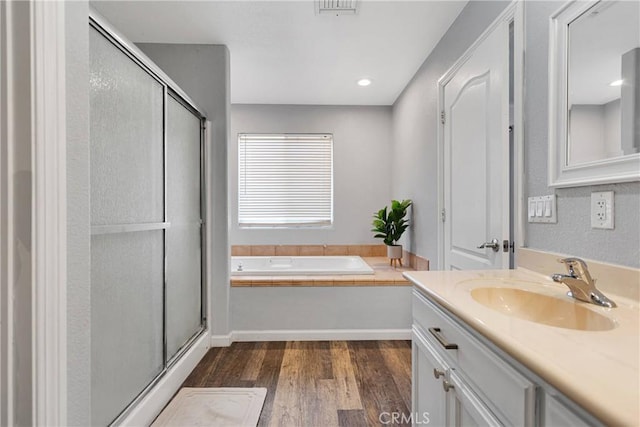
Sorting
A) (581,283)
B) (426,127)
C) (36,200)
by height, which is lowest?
(581,283)

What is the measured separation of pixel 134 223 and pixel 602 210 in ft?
6.23

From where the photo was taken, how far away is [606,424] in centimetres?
43

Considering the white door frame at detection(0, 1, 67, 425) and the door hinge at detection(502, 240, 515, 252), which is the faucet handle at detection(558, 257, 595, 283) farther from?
the white door frame at detection(0, 1, 67, 425)

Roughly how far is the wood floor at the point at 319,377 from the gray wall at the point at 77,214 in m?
1.18

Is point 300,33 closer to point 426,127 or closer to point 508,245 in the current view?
point 426,127

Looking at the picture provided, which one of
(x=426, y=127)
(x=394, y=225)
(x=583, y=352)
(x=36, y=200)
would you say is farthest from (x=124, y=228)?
(x=394, y=225)

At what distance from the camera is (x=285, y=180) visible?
12.7ft

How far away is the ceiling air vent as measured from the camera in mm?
1943

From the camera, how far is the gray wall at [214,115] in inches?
102

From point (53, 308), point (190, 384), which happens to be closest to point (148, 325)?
point (190, 384)

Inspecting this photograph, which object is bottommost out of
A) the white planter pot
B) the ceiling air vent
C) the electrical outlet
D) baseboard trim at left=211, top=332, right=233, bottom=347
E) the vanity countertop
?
baseboard trim at left=211, top=332, right=233, bottom=347

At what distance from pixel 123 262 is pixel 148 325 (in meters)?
0.44

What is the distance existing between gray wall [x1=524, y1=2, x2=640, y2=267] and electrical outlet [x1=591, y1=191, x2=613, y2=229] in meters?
0.02

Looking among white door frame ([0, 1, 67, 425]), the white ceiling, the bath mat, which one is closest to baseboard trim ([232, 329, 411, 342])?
the bath mat
